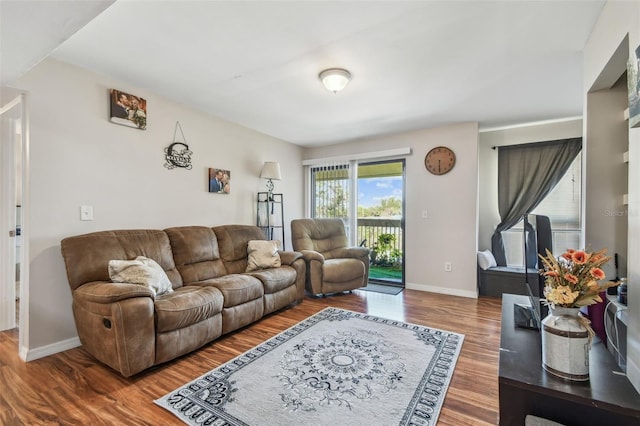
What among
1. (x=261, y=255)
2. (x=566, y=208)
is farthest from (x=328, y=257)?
(x=566, y=208)

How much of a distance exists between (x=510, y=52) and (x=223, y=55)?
2.20 metres

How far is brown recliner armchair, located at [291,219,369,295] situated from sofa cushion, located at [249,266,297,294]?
417mm

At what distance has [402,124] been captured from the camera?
3.95 m

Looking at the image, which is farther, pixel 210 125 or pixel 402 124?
pixel 402 124

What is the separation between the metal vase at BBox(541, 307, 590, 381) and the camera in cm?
104

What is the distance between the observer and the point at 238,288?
8.55ft

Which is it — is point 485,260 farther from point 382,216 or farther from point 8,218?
point 8,218

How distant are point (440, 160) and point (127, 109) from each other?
3802mm

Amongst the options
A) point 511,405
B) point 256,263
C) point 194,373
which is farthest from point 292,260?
point 511,405

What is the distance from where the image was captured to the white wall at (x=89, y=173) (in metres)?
2.21

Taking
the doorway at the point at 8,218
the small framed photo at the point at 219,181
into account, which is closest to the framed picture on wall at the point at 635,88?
the small framed photo at the point at 219,181

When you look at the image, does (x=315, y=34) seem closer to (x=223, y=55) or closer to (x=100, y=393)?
(x=223, y=55)

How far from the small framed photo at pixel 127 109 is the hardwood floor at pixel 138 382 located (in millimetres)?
2044

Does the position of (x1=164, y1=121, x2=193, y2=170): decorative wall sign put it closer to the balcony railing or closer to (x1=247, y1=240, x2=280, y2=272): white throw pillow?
(x1=247, y1=240, x2=280, y2=272): white throw pillow
